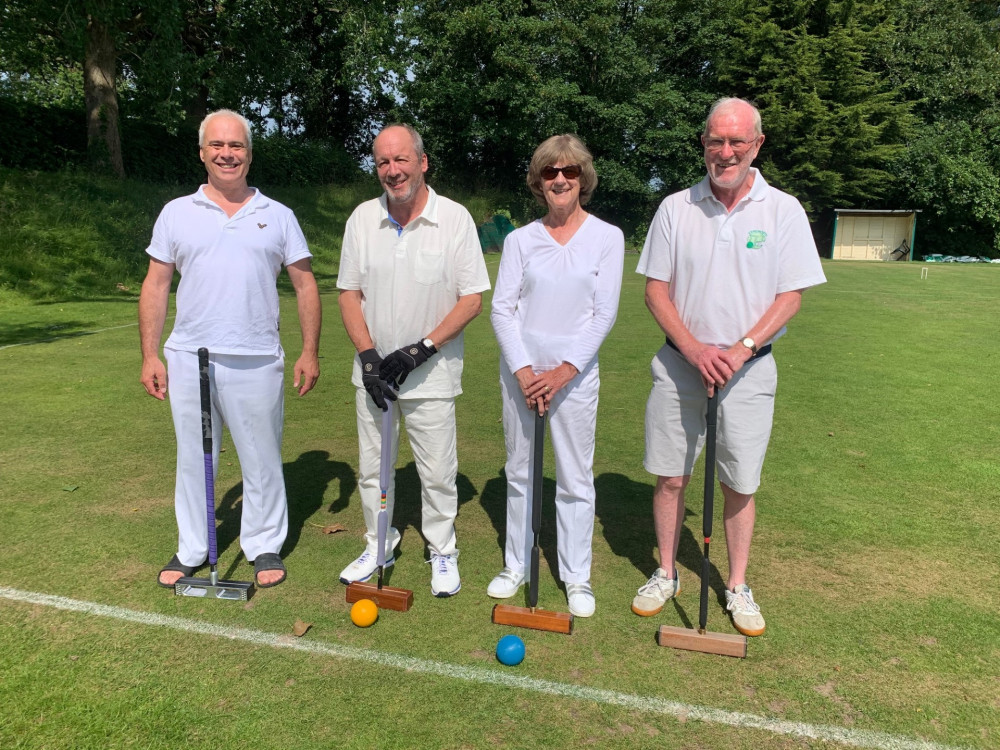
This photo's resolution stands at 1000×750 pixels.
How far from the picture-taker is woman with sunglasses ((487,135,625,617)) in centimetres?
329

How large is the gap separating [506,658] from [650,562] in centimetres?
130

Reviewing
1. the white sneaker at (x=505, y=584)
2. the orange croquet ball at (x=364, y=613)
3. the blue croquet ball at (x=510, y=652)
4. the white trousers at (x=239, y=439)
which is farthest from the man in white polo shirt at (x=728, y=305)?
the white trousers at (x=239, y=439)

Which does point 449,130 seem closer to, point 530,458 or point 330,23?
point 330,23

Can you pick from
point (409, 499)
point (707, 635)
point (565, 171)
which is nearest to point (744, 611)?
point (707, 635)

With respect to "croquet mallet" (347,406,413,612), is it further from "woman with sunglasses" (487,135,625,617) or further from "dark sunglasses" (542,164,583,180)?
"dark sunglasses" (542,164,583,180)

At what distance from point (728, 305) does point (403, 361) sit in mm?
1476

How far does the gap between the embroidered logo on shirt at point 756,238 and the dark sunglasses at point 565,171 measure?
79 centimetres

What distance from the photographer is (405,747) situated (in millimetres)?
2582

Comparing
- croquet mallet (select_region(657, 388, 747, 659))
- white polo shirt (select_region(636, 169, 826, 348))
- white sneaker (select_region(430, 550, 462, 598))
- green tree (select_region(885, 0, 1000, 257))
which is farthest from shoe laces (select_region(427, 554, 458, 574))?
green tree (select_region(885, 0, 1000, 257))

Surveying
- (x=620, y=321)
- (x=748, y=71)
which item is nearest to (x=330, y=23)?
(x=620, y=321)

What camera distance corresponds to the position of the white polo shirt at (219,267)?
346 cm

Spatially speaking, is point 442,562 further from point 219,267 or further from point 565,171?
point 565,171

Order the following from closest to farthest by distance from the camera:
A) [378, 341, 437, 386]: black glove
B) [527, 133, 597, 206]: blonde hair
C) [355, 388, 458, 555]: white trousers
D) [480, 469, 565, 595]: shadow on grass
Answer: [527, 133, 597, 206]: blonde hair
[378, 341, 437, 386]: black glove
[355, 388, 458, 555]: white trousers
[480, 469, 565, 595]: shadow on grass

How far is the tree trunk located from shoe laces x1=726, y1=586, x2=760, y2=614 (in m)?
20.5
